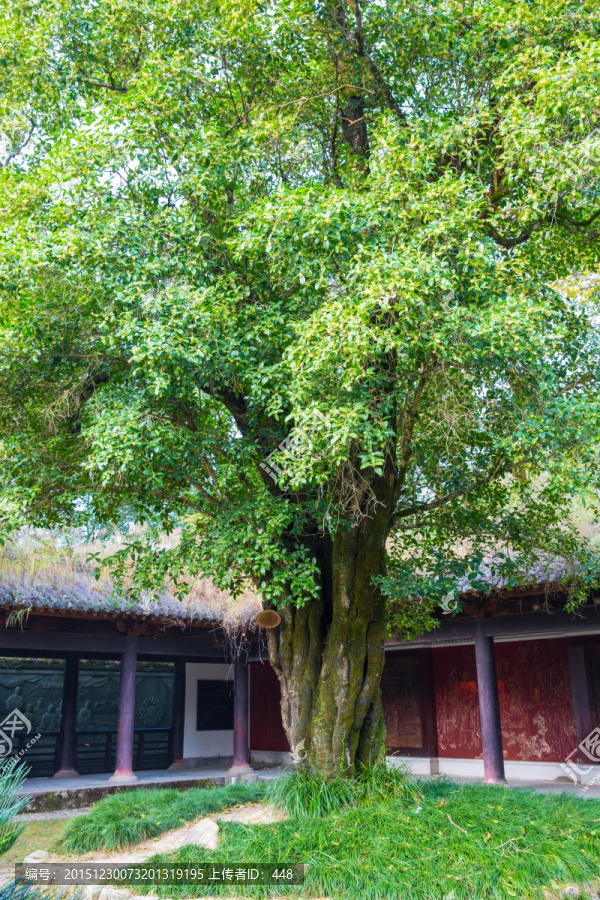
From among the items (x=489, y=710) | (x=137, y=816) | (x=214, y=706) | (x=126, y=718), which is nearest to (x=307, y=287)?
(x=137, y=816)

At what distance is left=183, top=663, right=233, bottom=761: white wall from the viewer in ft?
50.0

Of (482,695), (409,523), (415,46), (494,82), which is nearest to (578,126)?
(494,82)

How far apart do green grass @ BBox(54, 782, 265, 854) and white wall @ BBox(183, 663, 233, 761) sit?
684 cm

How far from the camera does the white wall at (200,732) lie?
15234mm

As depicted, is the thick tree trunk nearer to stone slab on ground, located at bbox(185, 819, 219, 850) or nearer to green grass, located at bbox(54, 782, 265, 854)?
stone slab on ground, located at bbox(185, 819, 219, 850)

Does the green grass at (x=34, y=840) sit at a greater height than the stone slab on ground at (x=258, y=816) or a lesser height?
lesser

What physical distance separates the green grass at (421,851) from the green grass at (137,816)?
3.62ft

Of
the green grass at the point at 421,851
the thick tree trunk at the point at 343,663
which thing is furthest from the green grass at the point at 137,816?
the thick tree trunk at the point at 343,663

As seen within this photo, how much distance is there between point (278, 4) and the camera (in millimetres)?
6801

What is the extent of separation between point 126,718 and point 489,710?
6065 millimetres

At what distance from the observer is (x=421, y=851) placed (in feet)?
17.3

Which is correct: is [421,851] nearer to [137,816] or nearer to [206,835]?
[206,835]

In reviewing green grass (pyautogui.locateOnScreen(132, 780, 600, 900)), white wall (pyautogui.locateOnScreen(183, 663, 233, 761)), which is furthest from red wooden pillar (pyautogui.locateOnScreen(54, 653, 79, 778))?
green grass (pyautogui.locateOnScreen(132, 780, 600, 900))

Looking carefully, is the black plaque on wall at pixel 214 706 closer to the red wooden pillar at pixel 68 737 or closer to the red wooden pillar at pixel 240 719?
the red wooden pillar at pixel 240 719
